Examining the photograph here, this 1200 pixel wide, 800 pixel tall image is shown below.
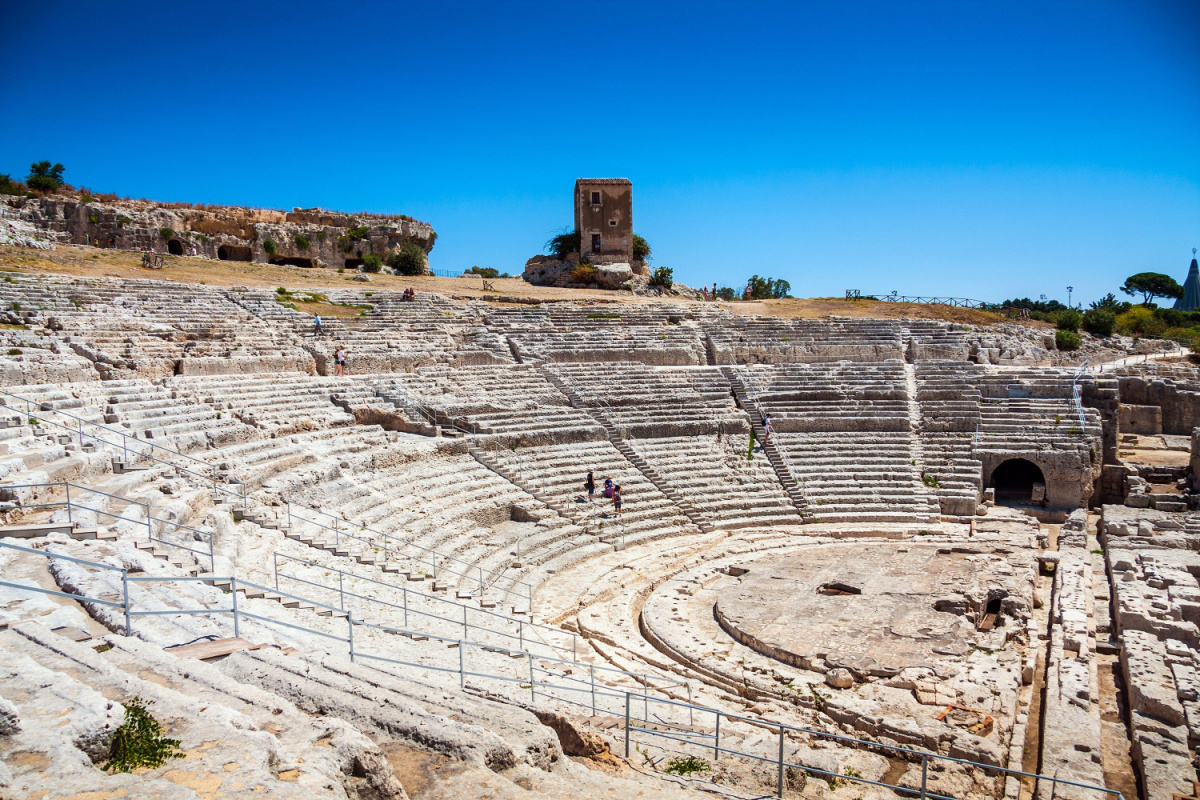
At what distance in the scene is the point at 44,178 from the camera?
1219 inches

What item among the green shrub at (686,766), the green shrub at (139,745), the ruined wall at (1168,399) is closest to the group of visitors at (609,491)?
the green shrub at (686,766)

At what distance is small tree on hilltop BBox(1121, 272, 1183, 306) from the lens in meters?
48.7

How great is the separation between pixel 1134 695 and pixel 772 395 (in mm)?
14041

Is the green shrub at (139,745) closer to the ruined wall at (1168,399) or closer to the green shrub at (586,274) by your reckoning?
the ruined wall at (1168,399)

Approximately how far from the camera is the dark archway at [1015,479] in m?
20.5

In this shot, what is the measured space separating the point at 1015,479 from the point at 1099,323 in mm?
12501

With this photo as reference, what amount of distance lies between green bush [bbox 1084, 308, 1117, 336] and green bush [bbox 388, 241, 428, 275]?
2792 cm

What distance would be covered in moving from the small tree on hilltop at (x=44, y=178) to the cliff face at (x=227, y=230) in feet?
5.23

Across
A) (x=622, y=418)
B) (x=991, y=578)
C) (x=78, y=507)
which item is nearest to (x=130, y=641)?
(x=78, y=507)

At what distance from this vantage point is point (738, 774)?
6598mm

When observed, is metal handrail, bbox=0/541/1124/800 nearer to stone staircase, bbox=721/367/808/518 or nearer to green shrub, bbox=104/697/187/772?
green shrub, bbox=104/697/187/772

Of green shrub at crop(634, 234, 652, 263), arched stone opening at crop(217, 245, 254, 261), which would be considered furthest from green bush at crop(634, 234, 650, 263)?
arched stone opening at crop(217, 245, 254, 261)

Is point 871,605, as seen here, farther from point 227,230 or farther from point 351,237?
point 227,230

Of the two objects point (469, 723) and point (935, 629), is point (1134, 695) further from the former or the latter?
point (469, 723)
